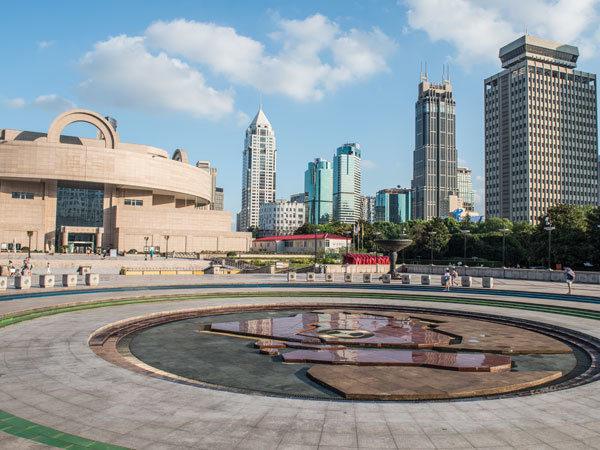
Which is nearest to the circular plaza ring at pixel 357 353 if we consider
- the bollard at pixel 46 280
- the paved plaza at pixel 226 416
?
the paved plaza at pixel 226 416

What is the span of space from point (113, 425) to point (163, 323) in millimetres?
12320

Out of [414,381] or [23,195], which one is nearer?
[414,381]

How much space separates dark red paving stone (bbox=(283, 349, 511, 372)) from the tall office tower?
550 feet

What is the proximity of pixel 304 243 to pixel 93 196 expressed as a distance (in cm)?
5360

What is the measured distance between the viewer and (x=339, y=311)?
878 inches

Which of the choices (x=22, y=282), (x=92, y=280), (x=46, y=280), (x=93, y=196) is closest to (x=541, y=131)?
(x=93, y=196)

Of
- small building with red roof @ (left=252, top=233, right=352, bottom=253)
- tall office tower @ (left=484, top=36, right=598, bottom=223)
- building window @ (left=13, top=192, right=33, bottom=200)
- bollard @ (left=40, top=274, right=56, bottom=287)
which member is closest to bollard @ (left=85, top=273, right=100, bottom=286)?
bollard @ (left=40, top=274, right=56, bottom=287)

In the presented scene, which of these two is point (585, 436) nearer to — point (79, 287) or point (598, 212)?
point (79, 287)

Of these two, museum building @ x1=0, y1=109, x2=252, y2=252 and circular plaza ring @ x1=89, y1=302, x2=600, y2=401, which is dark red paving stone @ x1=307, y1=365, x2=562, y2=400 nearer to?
circular plaza ring @ x1=89, y1=302, x2=600, y2=401

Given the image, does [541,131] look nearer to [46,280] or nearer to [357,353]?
[46,280]

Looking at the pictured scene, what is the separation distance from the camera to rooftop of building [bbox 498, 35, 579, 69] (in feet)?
553

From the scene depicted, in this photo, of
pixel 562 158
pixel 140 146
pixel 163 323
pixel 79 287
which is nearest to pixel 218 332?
pixel 163 323

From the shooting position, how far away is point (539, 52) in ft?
561

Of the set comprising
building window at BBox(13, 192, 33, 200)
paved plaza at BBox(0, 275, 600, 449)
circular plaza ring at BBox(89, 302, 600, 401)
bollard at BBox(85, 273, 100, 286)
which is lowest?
circular plaza ring at BBox(89, 302, 600, 401)
